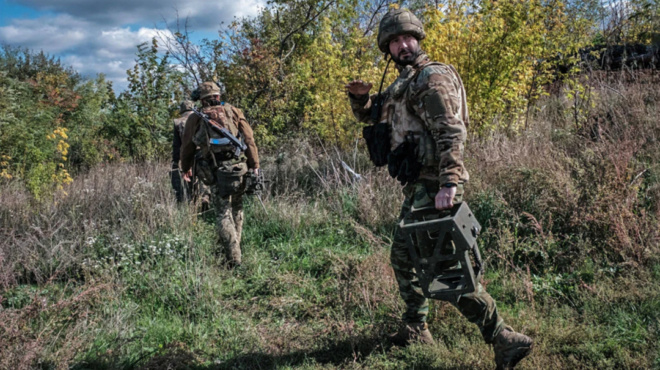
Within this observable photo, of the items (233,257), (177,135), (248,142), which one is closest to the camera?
(233,257)

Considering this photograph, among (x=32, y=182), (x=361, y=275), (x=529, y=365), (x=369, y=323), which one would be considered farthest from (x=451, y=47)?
(x=32, y=182)

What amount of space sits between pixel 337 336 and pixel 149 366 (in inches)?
50.8

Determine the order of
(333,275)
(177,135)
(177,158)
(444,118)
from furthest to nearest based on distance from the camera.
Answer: (177,158)
(177,135)
(333,275)
(444,118)

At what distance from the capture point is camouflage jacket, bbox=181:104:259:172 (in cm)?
548

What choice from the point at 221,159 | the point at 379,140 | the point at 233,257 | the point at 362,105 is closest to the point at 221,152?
the point at 221,159

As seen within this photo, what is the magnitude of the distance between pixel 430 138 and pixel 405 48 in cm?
62

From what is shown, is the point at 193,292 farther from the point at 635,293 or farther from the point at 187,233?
the point at 635,293

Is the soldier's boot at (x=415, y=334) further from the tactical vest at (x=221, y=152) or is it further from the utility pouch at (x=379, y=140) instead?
the tactical vest at (x=221, y=152)

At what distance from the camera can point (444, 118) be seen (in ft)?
9.49

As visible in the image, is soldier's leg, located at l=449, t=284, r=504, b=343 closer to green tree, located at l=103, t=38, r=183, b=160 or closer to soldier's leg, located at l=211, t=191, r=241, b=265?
soldier's leg, located at l=211, t=191, r=241, b=265

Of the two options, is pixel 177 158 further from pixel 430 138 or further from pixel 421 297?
pixel 430 138

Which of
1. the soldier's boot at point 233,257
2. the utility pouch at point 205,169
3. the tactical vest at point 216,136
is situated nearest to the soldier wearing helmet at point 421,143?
the soldier's boot at point 233,257

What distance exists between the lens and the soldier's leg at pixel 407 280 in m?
3.31

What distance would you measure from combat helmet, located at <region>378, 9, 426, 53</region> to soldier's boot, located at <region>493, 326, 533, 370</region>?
6.29ft
